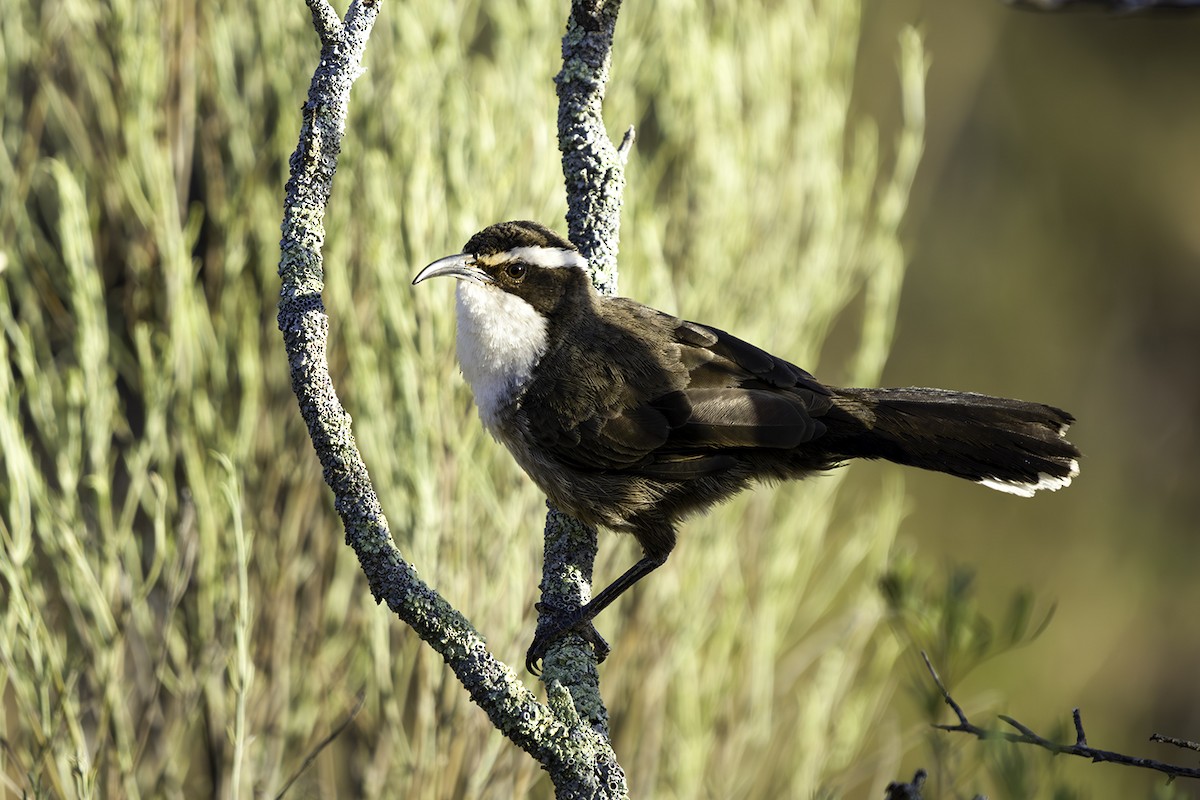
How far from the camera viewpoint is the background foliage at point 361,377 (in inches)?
123

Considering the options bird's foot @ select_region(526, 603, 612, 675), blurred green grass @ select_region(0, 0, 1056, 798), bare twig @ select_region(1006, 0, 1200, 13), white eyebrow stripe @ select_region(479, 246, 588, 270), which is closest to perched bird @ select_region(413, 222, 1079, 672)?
white eyebrow stripe @ select_region(479, 246, 588, 270)

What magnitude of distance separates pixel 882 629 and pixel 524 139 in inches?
159

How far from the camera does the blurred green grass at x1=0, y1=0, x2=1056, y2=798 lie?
3129 mm

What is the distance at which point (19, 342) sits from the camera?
2.90 meters

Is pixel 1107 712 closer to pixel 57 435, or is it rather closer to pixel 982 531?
pixel 982 531

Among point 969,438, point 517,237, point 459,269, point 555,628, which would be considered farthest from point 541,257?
point 969,438

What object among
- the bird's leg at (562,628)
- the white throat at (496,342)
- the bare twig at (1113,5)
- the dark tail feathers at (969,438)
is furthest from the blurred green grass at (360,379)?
the bare twig at (1113,5)

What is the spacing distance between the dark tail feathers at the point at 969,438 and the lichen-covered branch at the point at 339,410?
1.21m

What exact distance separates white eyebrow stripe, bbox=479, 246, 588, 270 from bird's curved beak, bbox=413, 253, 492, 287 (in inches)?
1.2

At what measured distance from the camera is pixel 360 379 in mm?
3303

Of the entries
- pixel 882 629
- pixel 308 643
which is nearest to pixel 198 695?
pixel 308 643

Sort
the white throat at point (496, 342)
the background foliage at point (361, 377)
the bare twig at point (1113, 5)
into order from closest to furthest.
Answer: the bare twig at point (1113, 5) → the white throat at point (496, 342) → the background foliage at point (361, 377)

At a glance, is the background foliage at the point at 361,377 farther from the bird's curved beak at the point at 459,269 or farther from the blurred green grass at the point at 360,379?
the bird's curved beak at the point at 459,269

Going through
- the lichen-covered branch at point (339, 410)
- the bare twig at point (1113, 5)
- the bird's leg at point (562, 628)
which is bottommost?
the bird's leg at point (562, 628)
